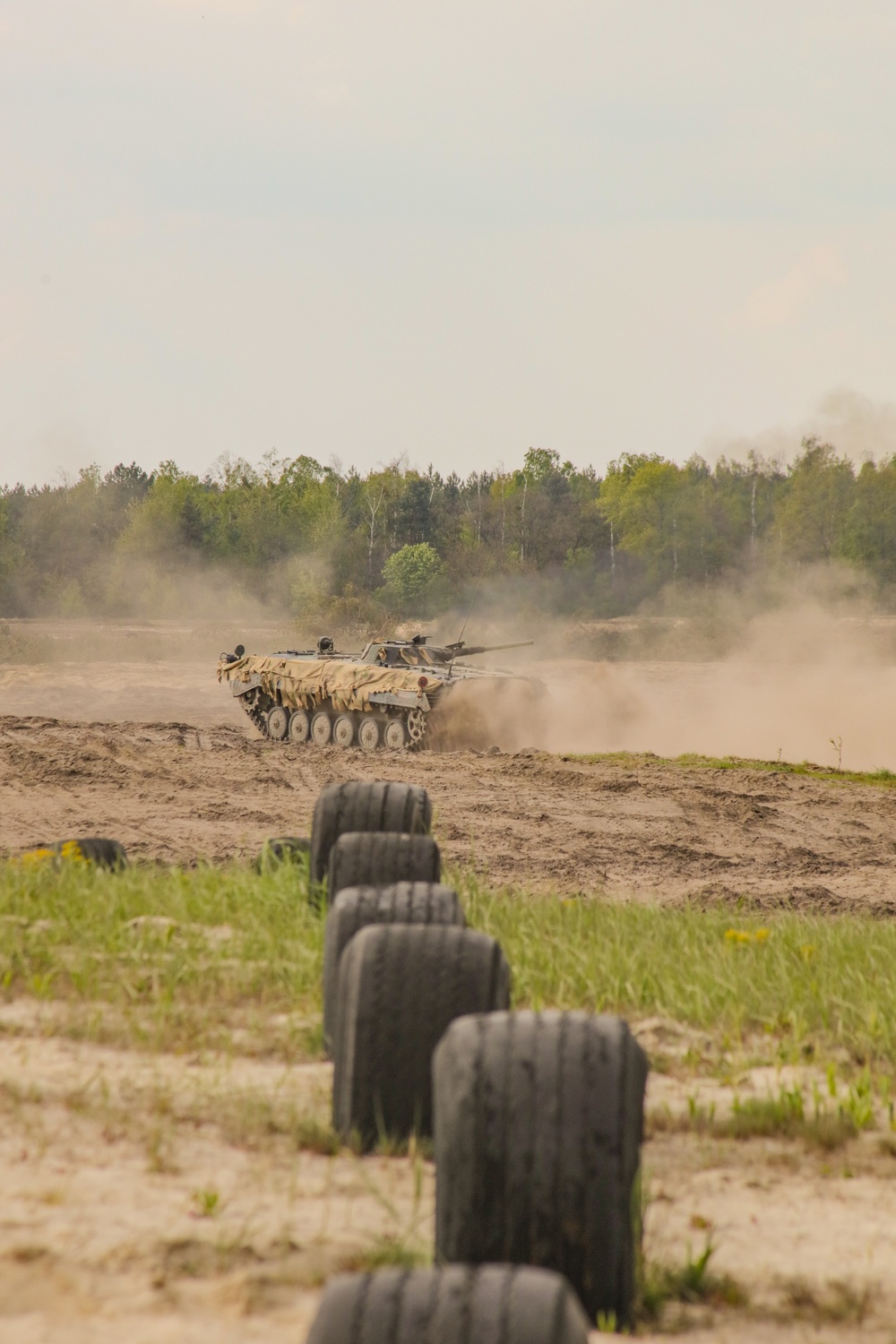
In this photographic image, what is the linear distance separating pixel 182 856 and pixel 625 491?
51384mm

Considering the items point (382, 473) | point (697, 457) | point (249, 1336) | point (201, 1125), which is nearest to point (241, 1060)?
point (201, 1125)

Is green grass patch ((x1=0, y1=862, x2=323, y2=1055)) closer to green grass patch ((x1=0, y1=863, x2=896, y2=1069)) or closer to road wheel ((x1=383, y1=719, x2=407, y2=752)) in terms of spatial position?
green grass patch ((x1=0, y1=863, x2=896, y2=1069))

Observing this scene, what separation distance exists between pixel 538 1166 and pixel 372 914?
1.72 metres

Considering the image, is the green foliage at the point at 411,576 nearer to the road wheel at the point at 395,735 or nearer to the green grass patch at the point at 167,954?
the road wheel at the point at 395,735

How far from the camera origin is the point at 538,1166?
282 centimetres

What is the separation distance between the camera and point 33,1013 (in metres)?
4.85

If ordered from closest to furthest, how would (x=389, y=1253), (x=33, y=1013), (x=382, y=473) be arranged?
(x=389, y=1253) → (x=33, y=1013) → (x=382, y=473)

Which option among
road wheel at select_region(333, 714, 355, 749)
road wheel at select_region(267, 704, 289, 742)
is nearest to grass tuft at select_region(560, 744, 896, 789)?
road wheel at select_region(333, 714, 355, 749)

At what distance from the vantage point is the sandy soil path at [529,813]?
413 inches

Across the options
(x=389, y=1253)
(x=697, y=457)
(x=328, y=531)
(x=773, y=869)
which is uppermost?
(x=697, y=457)

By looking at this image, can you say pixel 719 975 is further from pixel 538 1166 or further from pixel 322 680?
pixel 322 680

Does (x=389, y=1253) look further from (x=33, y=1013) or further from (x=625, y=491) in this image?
(x=625, y=491)

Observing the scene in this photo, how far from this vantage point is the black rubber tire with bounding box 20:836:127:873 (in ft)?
23.7

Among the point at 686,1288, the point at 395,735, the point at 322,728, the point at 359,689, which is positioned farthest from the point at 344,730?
the point at 686,1288
